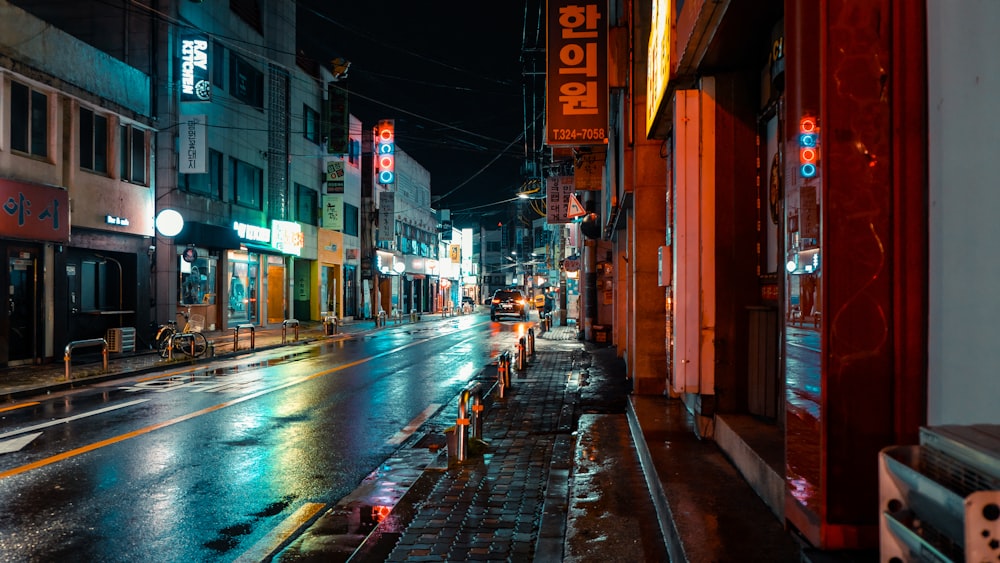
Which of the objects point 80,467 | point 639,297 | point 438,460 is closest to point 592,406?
point 639,297

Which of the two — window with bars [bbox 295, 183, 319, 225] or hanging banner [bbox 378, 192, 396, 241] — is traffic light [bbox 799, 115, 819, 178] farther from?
hanging banner [bbox 378, 192, 396, 241]

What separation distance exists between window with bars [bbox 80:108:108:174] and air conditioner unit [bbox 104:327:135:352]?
482 centimetres

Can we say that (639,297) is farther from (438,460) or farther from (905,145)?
(905,145)

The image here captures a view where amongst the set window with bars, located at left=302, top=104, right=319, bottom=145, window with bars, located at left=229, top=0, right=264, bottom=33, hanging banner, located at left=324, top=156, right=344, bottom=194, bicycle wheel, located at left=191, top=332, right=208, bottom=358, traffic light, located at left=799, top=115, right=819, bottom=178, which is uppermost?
window with bars, located at left=229, top=0, right=264, bottom=33

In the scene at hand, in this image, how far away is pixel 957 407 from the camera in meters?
3.13

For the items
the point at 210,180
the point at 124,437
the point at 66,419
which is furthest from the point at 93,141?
the point at 124,437

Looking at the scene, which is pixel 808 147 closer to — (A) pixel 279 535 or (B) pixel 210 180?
(A) pixel 279 535

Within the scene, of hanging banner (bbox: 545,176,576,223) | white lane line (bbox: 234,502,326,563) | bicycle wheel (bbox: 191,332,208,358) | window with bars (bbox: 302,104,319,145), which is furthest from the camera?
window with bars (bbox: 302,104,319,145)

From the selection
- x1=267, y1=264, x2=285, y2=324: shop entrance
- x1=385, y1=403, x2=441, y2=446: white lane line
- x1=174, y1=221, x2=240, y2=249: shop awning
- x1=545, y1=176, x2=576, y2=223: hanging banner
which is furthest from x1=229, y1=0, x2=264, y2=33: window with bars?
x1=385, y1=403, x2=441, y2=446: white lane line

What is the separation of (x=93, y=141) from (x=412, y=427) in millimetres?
15947

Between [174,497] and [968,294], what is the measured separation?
22.0 ft

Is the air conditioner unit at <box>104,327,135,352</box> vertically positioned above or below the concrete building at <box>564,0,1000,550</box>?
below

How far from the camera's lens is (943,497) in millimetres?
1858

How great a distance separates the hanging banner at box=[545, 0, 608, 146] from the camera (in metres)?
15.1
